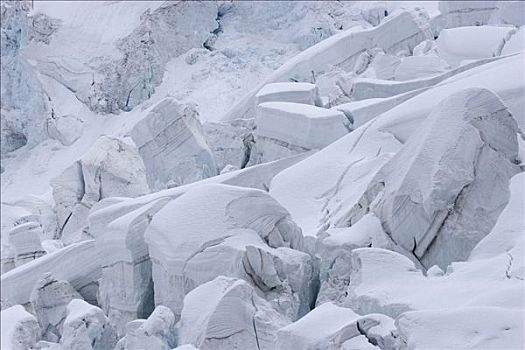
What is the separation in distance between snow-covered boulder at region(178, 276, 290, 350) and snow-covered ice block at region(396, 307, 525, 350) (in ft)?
3.80

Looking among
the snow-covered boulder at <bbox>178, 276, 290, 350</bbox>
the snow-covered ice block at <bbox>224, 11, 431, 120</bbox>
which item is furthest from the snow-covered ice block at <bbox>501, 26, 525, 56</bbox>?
the snow-covered boulder at <bbox>178, 276, 290, 350</bbox>

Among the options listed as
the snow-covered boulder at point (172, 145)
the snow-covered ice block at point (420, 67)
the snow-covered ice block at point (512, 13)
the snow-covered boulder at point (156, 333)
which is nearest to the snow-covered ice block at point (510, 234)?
the snow-covered boulder at point (156, 333)

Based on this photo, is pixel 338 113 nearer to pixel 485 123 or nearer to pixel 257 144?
pixel 257 144

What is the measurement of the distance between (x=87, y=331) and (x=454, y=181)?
223 centimetres

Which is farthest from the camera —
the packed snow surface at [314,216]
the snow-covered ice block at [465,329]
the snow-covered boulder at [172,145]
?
the snow-covered boulder at [172,145]

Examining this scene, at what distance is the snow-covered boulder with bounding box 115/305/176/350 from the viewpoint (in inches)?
157

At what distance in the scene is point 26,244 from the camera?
679cm

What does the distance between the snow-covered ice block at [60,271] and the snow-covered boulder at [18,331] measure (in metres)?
0.57

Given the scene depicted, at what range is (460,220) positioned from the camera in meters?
3.92

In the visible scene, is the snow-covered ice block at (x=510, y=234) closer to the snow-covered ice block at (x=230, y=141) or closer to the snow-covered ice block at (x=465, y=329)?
the snow-covered ice block at (x=465, y=329)

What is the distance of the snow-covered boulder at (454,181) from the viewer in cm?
391

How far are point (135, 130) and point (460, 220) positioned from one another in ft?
16.0

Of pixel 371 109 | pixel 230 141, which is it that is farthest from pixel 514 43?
pixel 230 141

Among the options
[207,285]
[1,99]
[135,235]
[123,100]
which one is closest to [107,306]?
[135,235]
